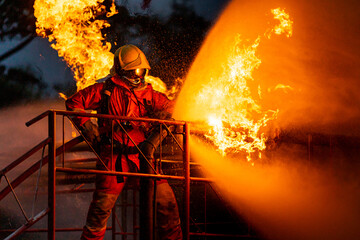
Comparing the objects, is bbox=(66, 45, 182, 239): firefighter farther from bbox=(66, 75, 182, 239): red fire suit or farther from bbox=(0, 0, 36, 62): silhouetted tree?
bbox=(0, 0, 36, 62): silhouetted tree

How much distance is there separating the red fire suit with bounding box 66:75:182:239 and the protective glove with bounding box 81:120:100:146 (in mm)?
73

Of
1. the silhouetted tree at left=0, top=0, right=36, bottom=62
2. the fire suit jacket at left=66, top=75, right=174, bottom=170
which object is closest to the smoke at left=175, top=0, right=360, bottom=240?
the fire suit jacket at left=66, top=75, right=174, bottom=170

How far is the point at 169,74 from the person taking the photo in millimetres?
13258

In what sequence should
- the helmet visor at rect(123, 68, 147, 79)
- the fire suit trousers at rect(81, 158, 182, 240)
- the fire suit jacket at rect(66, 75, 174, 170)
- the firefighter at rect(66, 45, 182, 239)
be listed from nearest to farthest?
the fire suit trousers at rect(81, 158, 182, 240)
the firefighter at rect(66, 45, 182, 239)
the fire suit jacket at rect(66, 75, 174, 170)
the helmet visor at rect(123, 68, 147, 79)

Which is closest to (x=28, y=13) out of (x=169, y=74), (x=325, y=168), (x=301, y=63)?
(x=169, y=74)

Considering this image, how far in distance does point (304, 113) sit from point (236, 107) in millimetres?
A: 1639

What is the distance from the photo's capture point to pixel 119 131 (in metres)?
7.21

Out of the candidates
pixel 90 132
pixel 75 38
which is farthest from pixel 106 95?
pixel 75 38

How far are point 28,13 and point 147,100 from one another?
40.8ft

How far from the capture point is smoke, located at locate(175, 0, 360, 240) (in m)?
8.97

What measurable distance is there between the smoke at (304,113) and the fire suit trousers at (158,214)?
1691 mm

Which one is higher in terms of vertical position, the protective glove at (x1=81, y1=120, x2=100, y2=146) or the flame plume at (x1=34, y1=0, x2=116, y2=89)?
the flame plume at (x1=34, y1=0, x2=116, y2=89)

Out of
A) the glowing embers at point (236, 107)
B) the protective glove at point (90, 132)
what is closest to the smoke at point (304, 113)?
the glowing embers at point (236, 107)

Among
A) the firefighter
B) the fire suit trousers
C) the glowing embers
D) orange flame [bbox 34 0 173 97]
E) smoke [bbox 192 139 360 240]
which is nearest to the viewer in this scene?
the fire suit trousers
